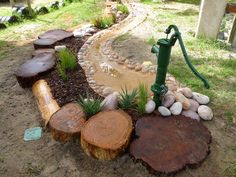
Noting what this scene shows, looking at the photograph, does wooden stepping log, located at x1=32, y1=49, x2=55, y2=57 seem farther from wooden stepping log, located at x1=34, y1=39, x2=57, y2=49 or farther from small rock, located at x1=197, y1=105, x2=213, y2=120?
small rock, located at x1=197, y1=105, x2=213, y2=120

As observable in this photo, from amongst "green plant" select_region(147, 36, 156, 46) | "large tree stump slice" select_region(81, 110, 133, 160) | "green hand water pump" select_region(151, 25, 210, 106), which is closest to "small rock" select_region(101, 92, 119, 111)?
"large tree stump slice" select_region(81, 110, 133, 160)

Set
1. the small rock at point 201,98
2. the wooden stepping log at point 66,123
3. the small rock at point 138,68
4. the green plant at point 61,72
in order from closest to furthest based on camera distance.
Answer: the wooden stepping log at point 66,123 < the small rock at point 201,98 < the green plant at point 61,72 < the small rock at point 138,68

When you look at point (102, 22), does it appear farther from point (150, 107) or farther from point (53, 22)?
point (150, 107)

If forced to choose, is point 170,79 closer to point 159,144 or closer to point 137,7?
point 159,144

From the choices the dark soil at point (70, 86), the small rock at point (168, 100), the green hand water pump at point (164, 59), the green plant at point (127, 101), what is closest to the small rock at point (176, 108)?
the small rock at point (168, 100)

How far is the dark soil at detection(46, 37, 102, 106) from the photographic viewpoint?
3501 millimetres

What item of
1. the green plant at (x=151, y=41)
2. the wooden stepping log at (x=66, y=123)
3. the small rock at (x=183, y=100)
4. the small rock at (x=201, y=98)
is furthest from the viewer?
the green plant at (x=151, y=41)

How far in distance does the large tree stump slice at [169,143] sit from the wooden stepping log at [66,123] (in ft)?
2.15

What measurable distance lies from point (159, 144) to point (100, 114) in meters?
0.74

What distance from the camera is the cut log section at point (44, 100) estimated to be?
3.30 metres

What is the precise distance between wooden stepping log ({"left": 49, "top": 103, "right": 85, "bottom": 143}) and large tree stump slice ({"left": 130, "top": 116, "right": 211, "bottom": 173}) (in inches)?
25.8

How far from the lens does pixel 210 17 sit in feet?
16.2

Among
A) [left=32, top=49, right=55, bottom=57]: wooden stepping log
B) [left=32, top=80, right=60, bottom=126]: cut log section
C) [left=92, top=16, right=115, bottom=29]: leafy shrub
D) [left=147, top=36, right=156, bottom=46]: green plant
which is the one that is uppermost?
[left=92, top=16, right=115, bottom=29]: leafy shrub

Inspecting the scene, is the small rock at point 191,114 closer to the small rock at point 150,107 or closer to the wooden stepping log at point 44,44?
the small rock at point 150,107
